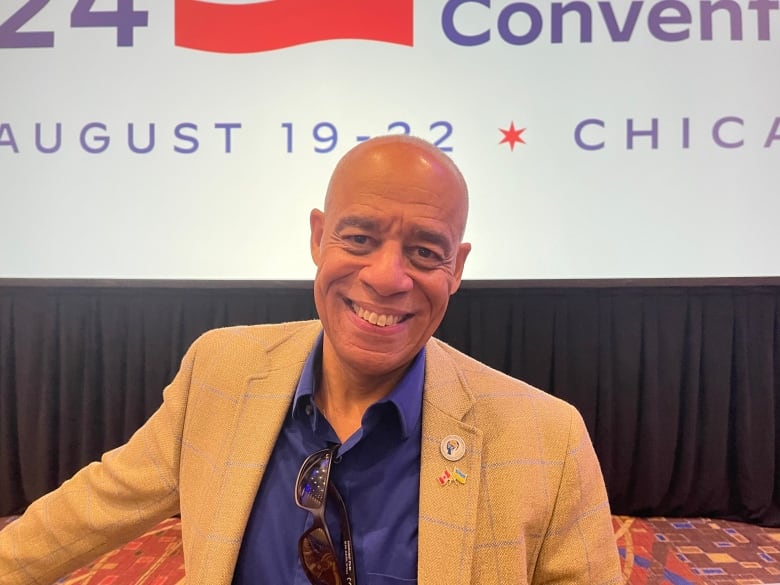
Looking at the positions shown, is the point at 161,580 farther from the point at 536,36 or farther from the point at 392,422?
the point at 536,36

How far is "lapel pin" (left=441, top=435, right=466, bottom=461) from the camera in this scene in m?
0.79

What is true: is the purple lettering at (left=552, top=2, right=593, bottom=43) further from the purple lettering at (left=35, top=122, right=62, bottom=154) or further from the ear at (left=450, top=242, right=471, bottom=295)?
the purple lettering at (left=35, top=122, right=62, bottom=154)

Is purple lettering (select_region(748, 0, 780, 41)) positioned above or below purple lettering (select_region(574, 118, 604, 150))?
above

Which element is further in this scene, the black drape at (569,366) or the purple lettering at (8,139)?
the black drape at (569,366)

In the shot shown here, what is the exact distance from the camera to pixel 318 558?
0.75 m

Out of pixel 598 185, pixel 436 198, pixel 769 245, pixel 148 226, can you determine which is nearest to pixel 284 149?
pixel 148 226

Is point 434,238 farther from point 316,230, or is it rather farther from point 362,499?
point 362,499

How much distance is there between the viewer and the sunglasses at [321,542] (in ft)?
2.45

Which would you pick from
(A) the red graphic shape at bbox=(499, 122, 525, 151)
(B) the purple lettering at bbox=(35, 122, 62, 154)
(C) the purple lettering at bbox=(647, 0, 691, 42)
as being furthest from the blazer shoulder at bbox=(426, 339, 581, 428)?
(B) the purple lettering at bbox=(35, 122, 62, 154)

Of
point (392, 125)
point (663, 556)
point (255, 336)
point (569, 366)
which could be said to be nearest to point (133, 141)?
point (392, 125)

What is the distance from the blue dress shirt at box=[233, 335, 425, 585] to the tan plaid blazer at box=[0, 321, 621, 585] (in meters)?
0.04

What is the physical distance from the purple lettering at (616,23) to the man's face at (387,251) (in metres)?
1.73

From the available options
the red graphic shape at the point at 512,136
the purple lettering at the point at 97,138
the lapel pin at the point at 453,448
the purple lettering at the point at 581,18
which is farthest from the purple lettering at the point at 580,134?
the purple lettering at the point at 97,138

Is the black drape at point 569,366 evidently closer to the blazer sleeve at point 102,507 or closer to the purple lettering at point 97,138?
the purple lettering at point 97,138
